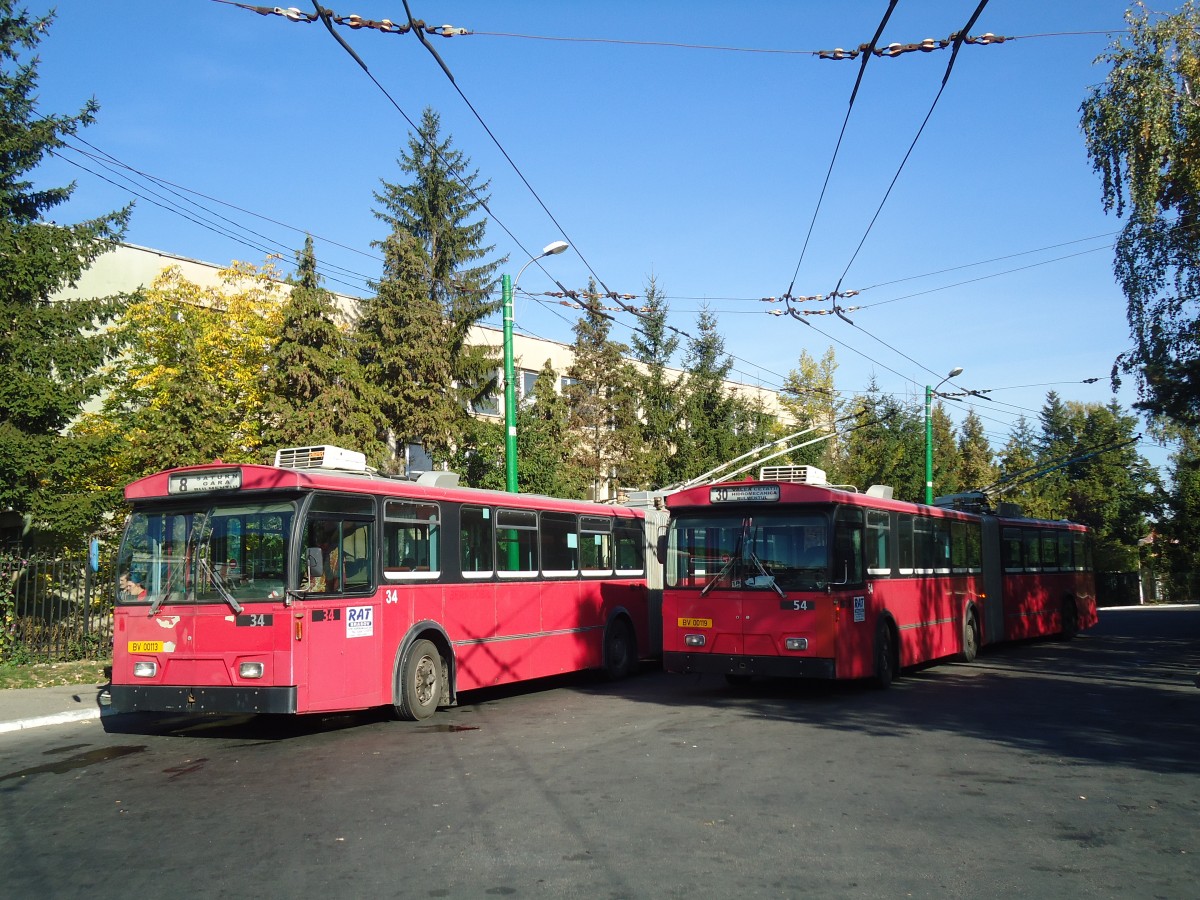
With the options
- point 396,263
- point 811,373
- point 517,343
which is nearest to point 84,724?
point 396,263

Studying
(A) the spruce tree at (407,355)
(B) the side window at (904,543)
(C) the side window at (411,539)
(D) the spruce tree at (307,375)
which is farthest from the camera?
(A) the spruce tree at (407,355)

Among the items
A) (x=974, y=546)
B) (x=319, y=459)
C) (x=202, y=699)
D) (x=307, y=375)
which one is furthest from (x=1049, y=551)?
(x=202, y=699)

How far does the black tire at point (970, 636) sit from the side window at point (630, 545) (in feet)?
20.8

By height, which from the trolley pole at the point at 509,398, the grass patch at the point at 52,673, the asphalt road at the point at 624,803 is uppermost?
the trolley pole at the point at 509,398

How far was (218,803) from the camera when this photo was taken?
8016mm

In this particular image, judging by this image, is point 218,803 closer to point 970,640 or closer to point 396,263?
point 970,640

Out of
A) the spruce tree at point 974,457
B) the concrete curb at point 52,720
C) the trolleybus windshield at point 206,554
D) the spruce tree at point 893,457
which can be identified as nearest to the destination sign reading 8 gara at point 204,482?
the trolleybus windshield at point 206,554

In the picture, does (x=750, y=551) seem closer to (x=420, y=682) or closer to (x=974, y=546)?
(x=420, y=682)

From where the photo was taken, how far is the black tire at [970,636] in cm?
1975

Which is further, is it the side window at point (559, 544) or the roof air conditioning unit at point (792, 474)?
the side window at point (559, 544)

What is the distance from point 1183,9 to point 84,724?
2408 centimetres

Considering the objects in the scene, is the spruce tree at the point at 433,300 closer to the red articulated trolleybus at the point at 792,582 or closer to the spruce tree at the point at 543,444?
the spruce tree at the point at 543,444

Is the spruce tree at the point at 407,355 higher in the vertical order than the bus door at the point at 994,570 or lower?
higher

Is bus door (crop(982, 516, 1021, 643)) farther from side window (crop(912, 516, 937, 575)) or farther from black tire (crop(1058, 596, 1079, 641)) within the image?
black tire (crop(1058, 596, 1079, 641))
